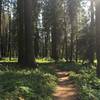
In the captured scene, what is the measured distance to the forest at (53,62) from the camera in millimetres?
12781

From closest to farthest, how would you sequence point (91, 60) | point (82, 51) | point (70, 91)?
1. point (70, 91)
2. point (91, 60)
3. point (82, 51)

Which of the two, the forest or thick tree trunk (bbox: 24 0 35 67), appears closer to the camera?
the forest

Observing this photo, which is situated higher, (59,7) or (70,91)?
(59,7)

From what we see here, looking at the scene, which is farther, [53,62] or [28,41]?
[53,62]

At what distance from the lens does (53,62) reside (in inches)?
1599

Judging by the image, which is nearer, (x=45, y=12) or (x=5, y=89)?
(x=5, y=89)

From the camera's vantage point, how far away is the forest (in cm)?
1278

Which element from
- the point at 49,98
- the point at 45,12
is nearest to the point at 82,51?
the point at 45,12

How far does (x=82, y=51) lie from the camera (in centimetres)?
4019

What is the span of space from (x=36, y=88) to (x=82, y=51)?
27.6m

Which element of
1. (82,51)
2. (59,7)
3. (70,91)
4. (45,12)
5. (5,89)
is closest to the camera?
(5,89)

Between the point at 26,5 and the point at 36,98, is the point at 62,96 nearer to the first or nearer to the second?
the point at 36,98

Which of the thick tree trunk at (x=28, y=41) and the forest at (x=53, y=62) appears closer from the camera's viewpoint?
the forest at (x=53, y=62)

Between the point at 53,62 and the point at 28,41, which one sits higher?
the point at 28,41
